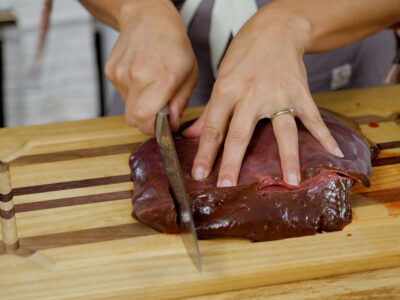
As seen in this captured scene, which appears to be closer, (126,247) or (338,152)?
(126,247)

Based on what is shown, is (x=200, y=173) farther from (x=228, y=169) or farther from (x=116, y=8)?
(x=116, y=8)

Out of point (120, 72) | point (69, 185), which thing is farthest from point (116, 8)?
point (69, 185)

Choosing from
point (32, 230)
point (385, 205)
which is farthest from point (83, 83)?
point (385, 205)

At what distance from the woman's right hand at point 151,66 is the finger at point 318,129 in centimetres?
38

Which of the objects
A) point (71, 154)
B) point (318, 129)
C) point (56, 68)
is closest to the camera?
point (318, 129)

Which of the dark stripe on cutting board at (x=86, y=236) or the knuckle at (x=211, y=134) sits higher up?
the knuckle at (x=211, y=134)

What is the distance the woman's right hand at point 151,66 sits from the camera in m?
1.56

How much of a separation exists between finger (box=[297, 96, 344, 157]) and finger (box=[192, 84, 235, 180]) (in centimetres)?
21

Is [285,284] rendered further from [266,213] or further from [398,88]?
[398,88]

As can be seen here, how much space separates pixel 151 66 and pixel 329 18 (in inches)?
23.6

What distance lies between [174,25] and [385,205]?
848 mm

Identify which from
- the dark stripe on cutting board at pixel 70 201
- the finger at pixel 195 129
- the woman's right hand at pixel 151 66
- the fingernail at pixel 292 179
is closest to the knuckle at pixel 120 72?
the woman's right hand at pixel 151 66

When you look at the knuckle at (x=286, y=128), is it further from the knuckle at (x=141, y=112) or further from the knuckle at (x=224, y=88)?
the knuckle at (x=141, y=112)

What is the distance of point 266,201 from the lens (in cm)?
138
